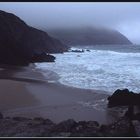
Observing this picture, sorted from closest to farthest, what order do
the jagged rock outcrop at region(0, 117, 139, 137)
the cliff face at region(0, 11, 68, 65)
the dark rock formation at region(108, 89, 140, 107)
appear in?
the jagged rock outcrop at region(0, 117, 139, 137)
the dark rock formation at region(108, 89, 140, 107)
the cliff face at region(0, 11, 68, 65)

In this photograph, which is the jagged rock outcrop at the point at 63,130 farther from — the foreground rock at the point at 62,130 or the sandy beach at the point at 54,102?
the sandy beach at the point at 54,102

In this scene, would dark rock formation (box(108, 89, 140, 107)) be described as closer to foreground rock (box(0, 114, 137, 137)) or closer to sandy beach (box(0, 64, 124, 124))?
sandy beach (box(0, 64, 124, 124))

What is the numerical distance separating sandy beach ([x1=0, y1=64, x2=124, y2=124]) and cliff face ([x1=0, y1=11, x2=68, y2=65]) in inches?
514

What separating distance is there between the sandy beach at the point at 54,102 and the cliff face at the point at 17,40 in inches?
514

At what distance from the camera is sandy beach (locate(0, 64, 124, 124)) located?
9.10m

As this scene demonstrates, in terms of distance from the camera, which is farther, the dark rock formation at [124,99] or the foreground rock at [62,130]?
the dark rock formation at [124,99]

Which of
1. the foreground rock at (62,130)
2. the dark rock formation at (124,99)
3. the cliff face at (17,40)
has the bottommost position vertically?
the foreground rock at (62,130)

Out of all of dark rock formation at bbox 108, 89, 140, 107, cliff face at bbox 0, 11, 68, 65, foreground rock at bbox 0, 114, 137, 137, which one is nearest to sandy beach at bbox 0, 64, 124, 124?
dark rock formation at bbox 108, 89, 140, 107

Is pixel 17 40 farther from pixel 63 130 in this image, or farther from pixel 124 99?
pixel 63 130

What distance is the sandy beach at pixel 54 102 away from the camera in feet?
29.9

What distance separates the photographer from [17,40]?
105ft

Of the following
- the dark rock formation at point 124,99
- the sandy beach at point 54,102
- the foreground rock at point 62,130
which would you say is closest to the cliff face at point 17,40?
the sandy beach at point 54,102

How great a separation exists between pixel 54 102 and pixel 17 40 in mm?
21790

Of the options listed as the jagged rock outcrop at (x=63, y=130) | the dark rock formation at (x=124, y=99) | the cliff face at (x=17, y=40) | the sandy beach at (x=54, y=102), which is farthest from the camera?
the cliff face at (x=17, y=40)
